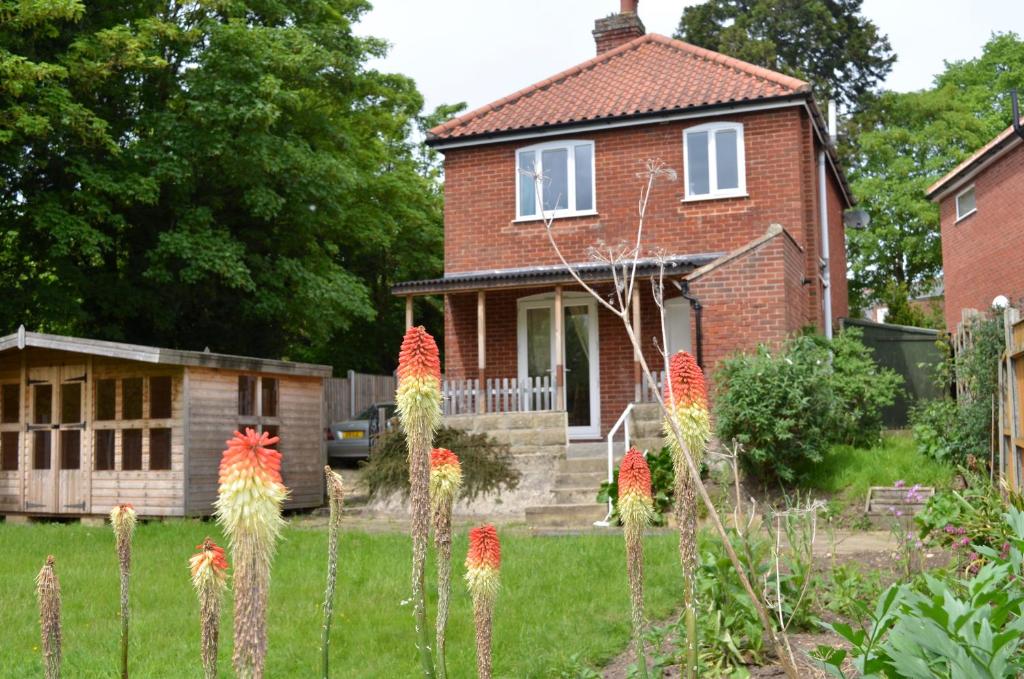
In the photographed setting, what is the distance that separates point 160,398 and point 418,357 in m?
13.6

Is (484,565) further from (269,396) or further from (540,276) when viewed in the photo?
(540,276)

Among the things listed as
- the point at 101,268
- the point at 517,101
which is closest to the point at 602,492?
the point at 517,101

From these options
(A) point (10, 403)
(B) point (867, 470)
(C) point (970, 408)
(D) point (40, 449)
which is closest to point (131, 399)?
(D) point (40, 449)

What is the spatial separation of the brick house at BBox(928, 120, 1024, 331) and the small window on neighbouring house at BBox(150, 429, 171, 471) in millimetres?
17276

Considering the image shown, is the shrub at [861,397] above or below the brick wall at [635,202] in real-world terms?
below

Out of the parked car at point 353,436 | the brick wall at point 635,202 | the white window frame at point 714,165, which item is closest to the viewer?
the brick wall at point 635,202

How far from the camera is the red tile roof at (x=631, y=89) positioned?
19.1m

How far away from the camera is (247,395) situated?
16.5 m

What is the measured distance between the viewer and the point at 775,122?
60.9 ft

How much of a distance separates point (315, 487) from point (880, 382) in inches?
365

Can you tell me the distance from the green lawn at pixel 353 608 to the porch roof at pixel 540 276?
6.50 metres

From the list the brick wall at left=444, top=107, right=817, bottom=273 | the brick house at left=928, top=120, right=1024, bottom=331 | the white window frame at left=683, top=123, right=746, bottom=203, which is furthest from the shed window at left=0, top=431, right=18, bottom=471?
the brick house at left=928, top=120, right=1024, bottom=331

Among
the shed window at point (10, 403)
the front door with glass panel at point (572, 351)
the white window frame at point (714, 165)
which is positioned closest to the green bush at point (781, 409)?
the white window frame at point (714, 165)

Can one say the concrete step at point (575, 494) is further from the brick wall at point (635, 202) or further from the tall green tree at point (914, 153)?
the tall green tree at point (914, 153)
